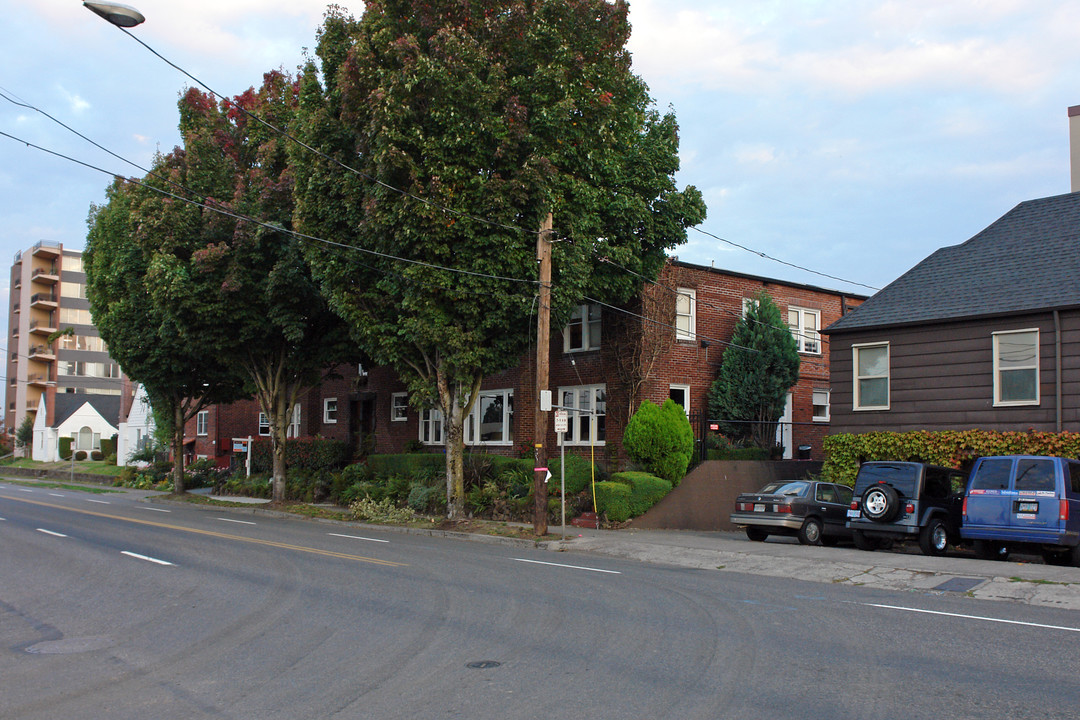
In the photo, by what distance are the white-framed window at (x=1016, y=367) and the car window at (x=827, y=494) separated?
4.32 metres

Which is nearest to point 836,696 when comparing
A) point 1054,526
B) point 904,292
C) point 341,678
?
point 341,678

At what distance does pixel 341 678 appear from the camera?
7215 millimetres

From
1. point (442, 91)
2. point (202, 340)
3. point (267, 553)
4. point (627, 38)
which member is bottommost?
point (267, 553)

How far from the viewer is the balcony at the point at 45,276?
304 ft

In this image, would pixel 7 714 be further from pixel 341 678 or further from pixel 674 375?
pixel 674 375

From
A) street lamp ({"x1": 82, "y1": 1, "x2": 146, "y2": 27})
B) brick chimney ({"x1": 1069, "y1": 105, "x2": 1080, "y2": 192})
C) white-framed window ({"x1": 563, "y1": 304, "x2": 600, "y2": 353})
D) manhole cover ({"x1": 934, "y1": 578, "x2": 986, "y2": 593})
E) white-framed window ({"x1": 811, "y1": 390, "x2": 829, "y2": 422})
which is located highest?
brick chimney ({"x1": 1069, "y1": 105, "x2": 1080, "y2": 192})

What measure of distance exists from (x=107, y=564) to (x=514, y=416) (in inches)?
644

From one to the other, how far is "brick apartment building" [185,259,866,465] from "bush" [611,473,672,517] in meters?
2.46

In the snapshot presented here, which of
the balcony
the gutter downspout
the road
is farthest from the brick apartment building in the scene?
the balcony

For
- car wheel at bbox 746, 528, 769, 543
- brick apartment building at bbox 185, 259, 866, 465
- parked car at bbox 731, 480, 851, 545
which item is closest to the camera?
parked car at bbox 731, 480, 851, 545

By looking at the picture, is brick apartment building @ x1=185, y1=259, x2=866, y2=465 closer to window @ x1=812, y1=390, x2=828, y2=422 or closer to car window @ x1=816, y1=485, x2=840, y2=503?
window @ x1=812, y1=390, x2=828, y2=422

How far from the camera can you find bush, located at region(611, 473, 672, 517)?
2236cm

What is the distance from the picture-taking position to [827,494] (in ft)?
63.5

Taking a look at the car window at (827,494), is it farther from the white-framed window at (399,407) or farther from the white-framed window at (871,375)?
the white-framed window at (399,407)
